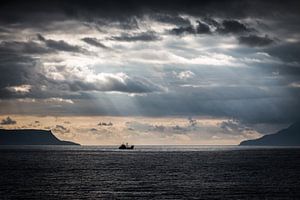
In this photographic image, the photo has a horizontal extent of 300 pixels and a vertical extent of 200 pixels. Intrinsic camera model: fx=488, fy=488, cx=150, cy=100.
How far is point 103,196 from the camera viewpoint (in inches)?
3752

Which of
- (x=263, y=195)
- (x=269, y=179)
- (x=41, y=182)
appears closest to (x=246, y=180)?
(x=269, y=179)

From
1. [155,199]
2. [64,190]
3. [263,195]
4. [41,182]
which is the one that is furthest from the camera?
[41,182]

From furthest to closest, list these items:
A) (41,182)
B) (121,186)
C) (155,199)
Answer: (41,182), (121,186), (155,199)

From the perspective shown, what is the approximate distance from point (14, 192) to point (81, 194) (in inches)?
583

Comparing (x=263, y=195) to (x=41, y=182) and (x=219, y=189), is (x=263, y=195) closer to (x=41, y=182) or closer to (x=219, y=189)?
(x=219, y=189)

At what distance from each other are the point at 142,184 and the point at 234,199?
3254 cm

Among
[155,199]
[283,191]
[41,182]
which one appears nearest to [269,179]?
[283,191]

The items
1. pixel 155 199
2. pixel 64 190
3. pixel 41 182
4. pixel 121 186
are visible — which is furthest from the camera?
pixel 41 182

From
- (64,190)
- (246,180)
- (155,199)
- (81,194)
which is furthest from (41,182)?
(246,180)

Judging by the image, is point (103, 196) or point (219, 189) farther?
point (219, 189)

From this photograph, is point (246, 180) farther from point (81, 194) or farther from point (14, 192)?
point (14, 192)

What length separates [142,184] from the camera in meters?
118

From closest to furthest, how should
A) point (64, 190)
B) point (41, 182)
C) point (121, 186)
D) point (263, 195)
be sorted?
point (263, 195) → point (64, 190) → point (121, 186) → point (41, 182)

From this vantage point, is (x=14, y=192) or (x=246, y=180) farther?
(x=246, y=180)
